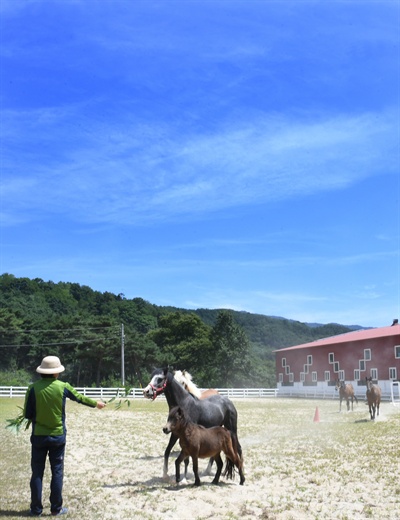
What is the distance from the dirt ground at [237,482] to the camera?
8.27m

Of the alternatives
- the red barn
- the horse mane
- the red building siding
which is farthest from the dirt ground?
the red building siding

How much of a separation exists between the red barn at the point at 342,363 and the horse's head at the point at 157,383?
3796cm

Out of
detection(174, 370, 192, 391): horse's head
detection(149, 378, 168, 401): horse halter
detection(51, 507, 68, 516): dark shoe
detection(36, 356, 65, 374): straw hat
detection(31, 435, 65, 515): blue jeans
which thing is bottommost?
detection(51, 507, 68, 516): dark shoe

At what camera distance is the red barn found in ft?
164

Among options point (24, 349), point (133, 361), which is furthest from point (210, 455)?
point (24, 349)

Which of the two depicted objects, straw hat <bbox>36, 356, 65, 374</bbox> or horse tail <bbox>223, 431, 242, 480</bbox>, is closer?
straw hat <bbox>36, 356, 65, 374</bbox>

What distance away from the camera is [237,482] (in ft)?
33.1

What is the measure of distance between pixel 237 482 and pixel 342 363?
47813 mm

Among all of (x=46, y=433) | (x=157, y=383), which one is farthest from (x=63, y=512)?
(x=157, y=383)

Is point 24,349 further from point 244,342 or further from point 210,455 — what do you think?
point 210,455

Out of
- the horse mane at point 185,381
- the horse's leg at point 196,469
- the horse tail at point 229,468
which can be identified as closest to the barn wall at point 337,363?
the horse mane at point 185,381

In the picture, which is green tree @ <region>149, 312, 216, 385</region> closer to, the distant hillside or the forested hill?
Result: the forested hill

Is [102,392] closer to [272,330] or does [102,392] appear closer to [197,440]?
[197,440]

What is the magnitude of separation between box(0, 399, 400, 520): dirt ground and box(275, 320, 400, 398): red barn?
1297 inches
